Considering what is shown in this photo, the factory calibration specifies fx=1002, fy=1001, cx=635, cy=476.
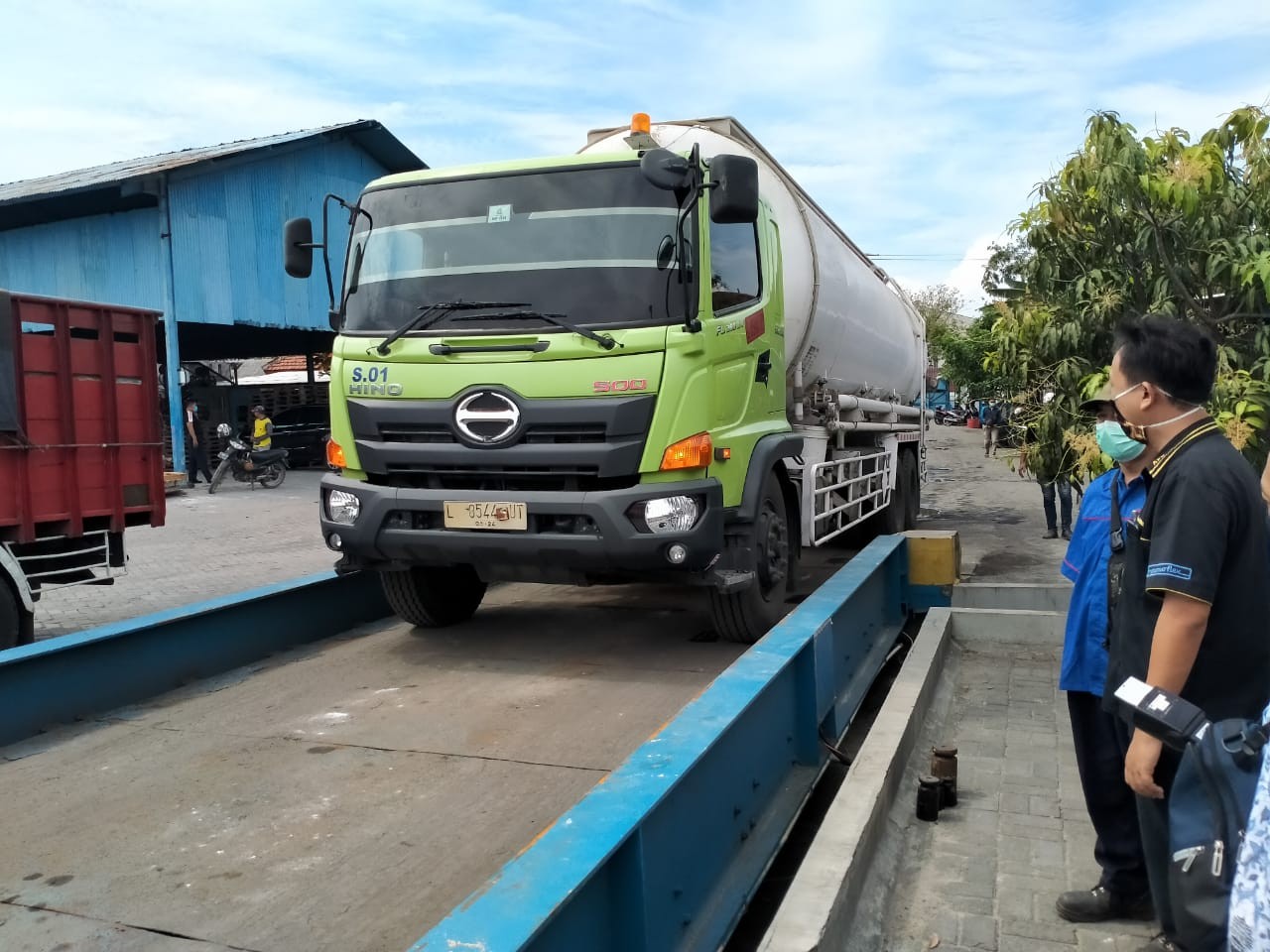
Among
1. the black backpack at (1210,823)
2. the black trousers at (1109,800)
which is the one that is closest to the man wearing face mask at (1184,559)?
the black backpack at (1210,823)

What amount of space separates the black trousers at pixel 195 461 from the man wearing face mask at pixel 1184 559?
62.2 feet

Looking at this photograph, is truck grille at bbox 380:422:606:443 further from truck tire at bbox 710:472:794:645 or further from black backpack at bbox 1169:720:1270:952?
black backpack at bbox 1169:720:1270:952

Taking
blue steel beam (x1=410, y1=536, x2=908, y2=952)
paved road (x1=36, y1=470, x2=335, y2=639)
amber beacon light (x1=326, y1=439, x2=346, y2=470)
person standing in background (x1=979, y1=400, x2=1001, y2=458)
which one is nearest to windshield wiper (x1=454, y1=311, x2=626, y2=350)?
amber beacon light (x1=326, y1=439, x2=346, y2=470)

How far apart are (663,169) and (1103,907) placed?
3610 mm

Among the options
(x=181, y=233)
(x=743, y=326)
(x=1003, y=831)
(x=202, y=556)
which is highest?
(x=181, y=233)

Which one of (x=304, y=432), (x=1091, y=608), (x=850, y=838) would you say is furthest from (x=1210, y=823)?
(x=304, y=432)

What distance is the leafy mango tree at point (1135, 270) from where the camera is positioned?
6.05 meters

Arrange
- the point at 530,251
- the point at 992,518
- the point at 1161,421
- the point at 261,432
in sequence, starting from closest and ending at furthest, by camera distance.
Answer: the point at 1161,421 < the point at 530,251 < the point at 992,518 < the point at 261,432

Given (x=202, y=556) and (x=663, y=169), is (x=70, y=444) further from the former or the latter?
(x=202, y=556)

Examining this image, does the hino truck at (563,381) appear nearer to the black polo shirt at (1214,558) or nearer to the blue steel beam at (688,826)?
the blue steel beam at (688,826)

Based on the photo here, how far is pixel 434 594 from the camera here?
596cm

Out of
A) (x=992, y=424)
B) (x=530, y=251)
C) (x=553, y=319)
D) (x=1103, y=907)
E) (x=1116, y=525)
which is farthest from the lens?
(x=992, y=424)

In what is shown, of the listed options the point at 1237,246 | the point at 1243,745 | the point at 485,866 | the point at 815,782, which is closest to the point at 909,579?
the point at 1237,246

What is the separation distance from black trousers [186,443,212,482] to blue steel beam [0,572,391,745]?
14.5 m
